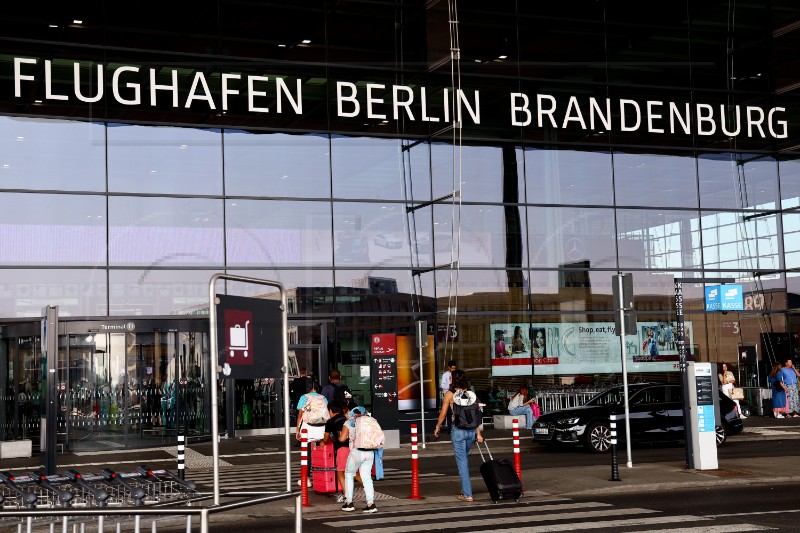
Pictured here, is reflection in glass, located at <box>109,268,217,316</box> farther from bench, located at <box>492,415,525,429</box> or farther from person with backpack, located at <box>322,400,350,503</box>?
person with backpack, located at <box>322,400,350,503</box>

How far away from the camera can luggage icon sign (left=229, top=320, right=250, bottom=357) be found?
24.4ft

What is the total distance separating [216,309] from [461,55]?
24893 mm

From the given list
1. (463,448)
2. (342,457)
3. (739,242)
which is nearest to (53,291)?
(342,457)

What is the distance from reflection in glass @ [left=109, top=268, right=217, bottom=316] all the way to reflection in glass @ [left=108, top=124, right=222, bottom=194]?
2118 millimetres

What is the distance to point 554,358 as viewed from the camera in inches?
1231

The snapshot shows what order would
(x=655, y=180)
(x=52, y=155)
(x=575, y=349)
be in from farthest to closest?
(x=655, y=180) → (x=575, y=349) → (x=52, y=155)

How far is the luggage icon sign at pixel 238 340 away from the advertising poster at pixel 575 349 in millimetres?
23381

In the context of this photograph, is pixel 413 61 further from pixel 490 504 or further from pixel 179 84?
pixel 490 504

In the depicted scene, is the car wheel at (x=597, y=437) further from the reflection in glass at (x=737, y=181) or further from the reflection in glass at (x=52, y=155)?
the reflection in glass at (x=52, y=155)

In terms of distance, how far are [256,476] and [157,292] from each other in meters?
8.78

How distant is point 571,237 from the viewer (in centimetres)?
3180

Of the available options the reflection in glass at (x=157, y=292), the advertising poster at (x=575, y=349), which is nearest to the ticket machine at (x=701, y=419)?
the advertising poster at (x=575, y=349)

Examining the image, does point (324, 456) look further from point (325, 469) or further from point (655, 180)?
point (655, 180)

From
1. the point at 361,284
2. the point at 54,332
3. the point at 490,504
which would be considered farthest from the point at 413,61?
the point at 490,504
